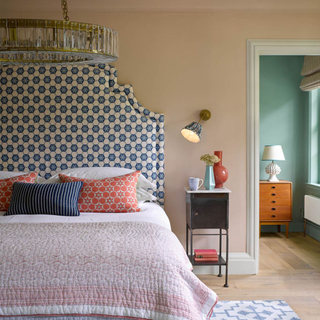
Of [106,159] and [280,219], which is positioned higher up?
[106,159]

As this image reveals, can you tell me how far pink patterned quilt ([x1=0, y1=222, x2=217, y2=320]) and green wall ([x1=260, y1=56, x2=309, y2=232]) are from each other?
386 cm

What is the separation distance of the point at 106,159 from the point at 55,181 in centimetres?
56

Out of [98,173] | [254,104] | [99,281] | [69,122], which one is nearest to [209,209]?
[98,173]

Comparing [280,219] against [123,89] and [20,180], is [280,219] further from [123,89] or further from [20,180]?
[20,180]

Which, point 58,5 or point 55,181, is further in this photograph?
point 58,5

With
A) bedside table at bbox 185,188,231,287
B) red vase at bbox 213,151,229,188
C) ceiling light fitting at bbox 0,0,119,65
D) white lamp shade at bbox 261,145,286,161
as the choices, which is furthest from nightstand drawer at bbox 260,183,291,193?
ceiling light fitting at bbox 0,0,119,65

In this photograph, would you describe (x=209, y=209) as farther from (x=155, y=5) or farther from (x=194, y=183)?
(x=155, y=5)

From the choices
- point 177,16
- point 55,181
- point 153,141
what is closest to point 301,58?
point 177,16

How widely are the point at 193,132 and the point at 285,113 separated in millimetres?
2515

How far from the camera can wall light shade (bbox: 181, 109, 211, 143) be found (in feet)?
11.5

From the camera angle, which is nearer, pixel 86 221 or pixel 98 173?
pixel 86 221

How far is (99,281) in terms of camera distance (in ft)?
5.95

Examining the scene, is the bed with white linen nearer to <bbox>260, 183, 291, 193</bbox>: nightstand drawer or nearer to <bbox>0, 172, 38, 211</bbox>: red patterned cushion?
<bbox>0, 172, 38, 211</bbox>: red patterned cushion

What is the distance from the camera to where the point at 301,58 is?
5441 millimetres
